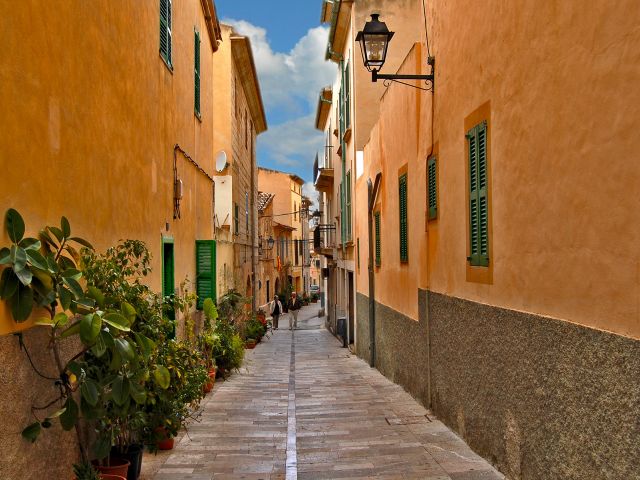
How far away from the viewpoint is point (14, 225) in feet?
13.2

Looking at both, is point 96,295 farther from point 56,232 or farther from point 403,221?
point 403,221

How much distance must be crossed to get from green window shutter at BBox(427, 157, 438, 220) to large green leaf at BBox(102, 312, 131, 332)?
5.40 m

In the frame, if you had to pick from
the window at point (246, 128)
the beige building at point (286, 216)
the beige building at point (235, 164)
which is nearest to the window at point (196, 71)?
the beige building at point (235, 164)

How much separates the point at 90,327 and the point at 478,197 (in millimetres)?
4291

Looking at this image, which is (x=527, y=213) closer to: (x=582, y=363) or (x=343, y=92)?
(x=582, y=363)

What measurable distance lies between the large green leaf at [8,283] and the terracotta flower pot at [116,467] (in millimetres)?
2134

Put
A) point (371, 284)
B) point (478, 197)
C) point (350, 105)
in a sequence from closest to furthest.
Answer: point (478, 197)
point (371, 284)
point (350, 105)

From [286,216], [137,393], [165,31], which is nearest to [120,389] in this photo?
[137,393]

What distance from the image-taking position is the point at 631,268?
3764 millimetres

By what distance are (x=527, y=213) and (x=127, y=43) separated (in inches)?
187

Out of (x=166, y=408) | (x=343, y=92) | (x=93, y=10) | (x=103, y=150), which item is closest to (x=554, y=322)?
(x=166, y=408)

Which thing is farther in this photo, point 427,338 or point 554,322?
point 427,338

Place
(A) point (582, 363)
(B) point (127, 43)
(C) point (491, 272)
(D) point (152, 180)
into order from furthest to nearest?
(D) point (152, 180) < (B) point (127, 43) < (C) point (491, 272) < (A) point (582, 363)

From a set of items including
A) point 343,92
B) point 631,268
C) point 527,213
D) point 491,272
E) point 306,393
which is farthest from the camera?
point 343,92
